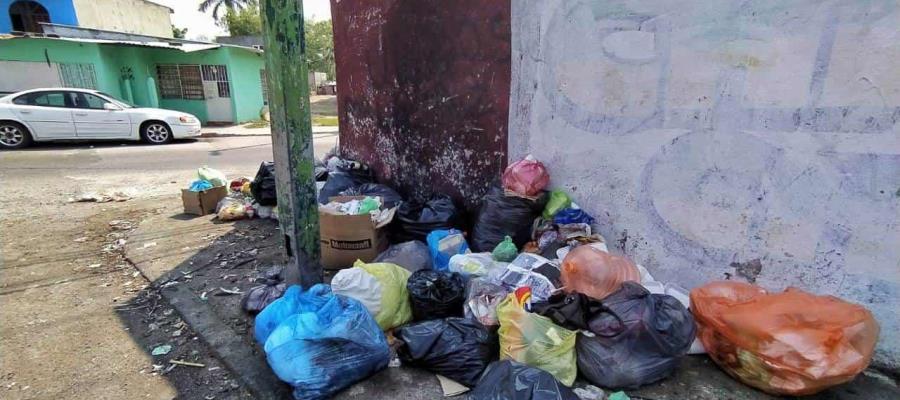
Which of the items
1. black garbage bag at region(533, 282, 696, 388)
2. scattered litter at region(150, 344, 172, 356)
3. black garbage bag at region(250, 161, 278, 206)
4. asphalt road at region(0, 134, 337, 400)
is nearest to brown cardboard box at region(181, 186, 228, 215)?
asphalt road at region(0, 134, 337, 400)

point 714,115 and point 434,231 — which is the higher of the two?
point 714,115

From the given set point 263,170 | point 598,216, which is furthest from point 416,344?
point 263,170

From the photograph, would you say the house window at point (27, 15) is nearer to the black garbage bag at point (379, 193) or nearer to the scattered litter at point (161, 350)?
the black garbage bag at point (379, 193)

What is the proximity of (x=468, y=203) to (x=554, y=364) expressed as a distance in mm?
2059

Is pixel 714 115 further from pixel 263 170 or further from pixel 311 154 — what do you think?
pixel 263 170

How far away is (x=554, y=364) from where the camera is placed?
80.8 inches

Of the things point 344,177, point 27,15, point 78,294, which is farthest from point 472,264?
point 27,15

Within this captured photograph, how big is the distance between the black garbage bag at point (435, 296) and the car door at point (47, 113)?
421 inches

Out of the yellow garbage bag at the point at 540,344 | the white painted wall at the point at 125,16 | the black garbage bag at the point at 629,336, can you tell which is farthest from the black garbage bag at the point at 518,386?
the white painted wall at the point at 125,16

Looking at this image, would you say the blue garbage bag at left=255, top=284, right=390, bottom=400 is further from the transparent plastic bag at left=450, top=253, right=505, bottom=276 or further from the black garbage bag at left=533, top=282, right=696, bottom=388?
the black garbage bag at left=533, top=282, right=696, bottom=388

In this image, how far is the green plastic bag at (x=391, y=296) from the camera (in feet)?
8.10

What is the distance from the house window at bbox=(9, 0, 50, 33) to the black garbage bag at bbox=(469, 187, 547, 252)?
2140cm

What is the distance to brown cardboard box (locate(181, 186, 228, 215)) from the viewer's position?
495 cm

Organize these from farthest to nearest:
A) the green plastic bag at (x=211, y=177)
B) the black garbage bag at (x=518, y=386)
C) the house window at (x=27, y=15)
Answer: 1. the house window at (x=27, y=15)
2. the green plastic bag at (x=211, y=177)
3. the black garbage bag at (x=518, y=386)
